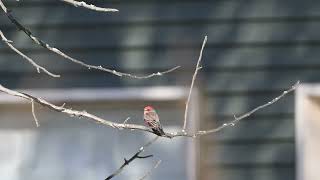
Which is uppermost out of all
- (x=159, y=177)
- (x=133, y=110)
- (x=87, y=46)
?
(x=87, y=46)

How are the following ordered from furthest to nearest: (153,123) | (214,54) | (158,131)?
(214,54) < (153,123) < (158,131)

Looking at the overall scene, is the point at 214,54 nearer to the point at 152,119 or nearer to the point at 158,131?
the point at 152,119

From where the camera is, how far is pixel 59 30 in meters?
4.41

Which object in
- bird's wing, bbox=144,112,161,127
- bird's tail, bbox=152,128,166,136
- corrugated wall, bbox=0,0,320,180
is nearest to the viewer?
→ bird's tail, bbox=152,128,166,136

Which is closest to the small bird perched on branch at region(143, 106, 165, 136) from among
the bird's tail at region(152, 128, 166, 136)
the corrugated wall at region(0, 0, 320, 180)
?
the bird's tail at region(152, 128, 166, 136)

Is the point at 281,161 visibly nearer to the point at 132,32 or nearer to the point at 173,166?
the point at 173,166

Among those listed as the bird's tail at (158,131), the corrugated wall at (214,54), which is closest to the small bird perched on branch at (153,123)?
the bird's tail at (158,131)

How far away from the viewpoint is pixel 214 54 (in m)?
4.30

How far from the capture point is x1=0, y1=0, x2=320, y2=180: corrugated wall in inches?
168

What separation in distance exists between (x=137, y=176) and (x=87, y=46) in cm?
69

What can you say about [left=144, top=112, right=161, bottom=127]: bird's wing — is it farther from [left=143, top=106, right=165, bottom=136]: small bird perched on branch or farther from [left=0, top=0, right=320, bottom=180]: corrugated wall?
[left=0, top=0, right=320, bottom=180]: corrugated wall

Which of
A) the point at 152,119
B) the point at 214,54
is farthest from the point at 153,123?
the point at 214,54

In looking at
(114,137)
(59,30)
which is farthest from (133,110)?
(59,30)

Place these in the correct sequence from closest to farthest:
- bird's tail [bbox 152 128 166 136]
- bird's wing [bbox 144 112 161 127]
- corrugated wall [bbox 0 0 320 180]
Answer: bird's tail [bbox 152 128 166 136] → bird's wing [bbox 144 112 161 127] → corrugated wall [bbox 0 0 320 180]
